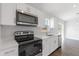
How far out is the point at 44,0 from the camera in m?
0.76

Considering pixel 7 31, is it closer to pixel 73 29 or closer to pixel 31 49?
pixel 31 49

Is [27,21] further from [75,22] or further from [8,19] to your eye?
[75,22]

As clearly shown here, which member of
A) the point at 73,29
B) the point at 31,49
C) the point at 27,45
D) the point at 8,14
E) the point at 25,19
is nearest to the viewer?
the point at 8,14

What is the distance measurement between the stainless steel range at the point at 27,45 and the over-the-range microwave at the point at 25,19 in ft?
0.98

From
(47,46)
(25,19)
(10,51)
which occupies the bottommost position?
(47,46)

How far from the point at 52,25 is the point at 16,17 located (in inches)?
97.7

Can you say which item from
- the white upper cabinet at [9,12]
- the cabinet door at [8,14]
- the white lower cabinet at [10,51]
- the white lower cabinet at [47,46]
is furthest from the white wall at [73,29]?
the white lower cabinet at [10,51]

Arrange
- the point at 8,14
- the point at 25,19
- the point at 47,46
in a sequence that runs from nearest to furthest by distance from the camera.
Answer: the point at 8,14 → the point at 25,19 → the point at 47,46

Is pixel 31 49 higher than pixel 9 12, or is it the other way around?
pixel 9 12

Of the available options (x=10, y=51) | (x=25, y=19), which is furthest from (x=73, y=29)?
(x=10, y=51)

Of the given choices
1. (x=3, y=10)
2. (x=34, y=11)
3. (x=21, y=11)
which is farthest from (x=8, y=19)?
(x=34, y=11)

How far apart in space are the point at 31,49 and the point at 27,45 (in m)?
0.20

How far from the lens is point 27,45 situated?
208 cm

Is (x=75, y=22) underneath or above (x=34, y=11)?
underneath
